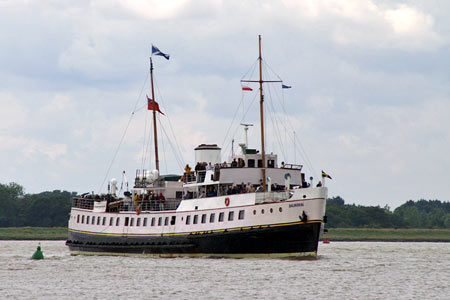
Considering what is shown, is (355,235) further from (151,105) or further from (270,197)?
(270,197)

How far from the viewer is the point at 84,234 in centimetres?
7656

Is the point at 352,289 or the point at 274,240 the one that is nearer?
the point at 352,289

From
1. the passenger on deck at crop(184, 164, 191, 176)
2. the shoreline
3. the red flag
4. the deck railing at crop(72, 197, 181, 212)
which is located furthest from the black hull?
the shoreline

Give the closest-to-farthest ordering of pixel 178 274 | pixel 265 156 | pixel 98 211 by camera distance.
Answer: pixel 178 274 → pixel 265 156 → pixel 98 211

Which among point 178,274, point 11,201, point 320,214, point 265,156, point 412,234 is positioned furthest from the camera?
point 11,201

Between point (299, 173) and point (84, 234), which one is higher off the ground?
point (299, 173)

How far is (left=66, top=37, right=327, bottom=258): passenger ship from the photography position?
60406 mm

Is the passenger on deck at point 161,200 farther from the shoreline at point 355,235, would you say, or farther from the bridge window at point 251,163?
the shoreline at point 355,235

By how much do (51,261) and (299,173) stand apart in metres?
20.7

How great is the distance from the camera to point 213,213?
64.2 meters

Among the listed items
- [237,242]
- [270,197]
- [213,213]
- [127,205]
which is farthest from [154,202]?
[270,197]

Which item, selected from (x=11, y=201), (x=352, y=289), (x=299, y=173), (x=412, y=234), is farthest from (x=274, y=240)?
(x=11, y=201)

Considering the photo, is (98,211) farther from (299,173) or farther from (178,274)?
(178,274)

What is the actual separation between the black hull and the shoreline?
69.2 meters
